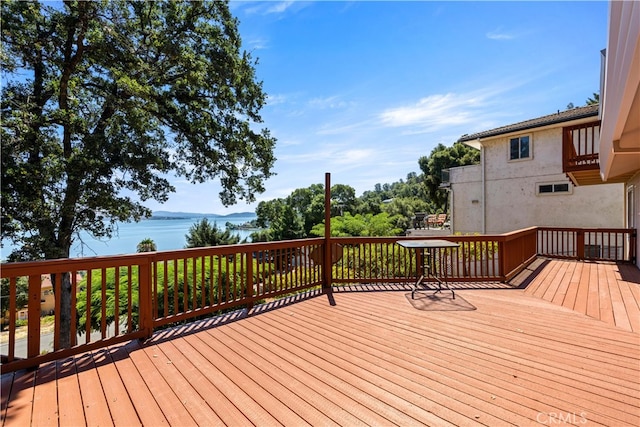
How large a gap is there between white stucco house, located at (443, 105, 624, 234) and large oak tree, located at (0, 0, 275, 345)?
10.6m

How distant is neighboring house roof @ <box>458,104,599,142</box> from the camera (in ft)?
33.8

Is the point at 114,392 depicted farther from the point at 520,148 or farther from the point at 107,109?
the point at 520,148

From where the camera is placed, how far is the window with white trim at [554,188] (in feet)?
35.8

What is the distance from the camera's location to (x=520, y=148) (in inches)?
474

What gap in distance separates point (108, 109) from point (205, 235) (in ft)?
61.9

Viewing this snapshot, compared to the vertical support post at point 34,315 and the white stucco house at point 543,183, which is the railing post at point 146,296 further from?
the white stucco house at point 543,183

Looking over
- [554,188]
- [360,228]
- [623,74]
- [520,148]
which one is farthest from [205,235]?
[623,74]

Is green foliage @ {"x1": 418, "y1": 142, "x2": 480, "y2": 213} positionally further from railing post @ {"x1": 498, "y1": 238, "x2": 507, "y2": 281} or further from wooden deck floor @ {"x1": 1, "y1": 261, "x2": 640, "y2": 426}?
wooden deck floor @ {"x1": 1, "y1": 261, "x2": 640, "y2": 426}

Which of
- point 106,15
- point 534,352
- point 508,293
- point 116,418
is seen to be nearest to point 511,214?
point 508,293

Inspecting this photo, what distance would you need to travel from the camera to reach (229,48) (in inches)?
348

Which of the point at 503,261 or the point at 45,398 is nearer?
the point at 45,398

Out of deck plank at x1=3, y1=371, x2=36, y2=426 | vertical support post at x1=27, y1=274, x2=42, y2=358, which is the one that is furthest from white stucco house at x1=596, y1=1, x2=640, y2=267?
vertical support post at x1=27, y1=274, x2=42, y2=358

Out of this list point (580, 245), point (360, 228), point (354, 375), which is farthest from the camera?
point (360, 228)

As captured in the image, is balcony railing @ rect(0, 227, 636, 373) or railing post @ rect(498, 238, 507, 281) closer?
balcony railing @ rect(0, 227, 636, 373)
